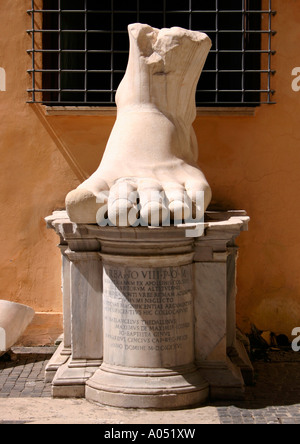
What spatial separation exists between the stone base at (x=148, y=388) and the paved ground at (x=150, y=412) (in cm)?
6

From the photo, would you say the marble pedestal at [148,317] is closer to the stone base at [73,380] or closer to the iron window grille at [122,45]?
the stone base at [73,380]

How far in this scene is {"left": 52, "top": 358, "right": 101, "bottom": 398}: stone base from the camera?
195 inches

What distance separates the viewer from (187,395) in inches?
187

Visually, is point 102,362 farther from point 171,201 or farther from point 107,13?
point 107,13

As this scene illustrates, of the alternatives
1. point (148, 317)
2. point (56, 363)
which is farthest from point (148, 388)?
point (56, 363)

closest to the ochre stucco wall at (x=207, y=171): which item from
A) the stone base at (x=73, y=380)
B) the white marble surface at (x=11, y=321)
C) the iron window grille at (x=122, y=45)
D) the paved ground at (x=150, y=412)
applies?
the iron window grille at (x=122, y=45)

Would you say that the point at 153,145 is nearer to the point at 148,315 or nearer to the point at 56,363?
the point at 148,315

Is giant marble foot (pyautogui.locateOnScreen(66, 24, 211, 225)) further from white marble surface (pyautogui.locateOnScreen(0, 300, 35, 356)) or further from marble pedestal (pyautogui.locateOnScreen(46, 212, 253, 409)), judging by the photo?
white marble surface (pyautogui.locateOnScreen(0, 300, 35, 356))

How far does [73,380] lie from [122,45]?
3711mm

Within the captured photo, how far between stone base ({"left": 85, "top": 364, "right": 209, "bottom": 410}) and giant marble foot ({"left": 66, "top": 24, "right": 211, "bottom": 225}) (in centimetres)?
104

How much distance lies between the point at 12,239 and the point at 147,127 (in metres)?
2.01

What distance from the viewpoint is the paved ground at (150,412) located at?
452 centimetres

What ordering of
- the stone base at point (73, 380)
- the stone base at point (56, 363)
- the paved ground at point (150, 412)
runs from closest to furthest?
the paved ground at point (150, 412)
the stone base at point (73, 380)
the stone base at point (56, 363)

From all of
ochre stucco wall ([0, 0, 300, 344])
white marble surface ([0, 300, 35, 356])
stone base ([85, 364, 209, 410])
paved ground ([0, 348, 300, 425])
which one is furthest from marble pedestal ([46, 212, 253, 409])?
ochre stucco wall ([0, 0, 300, 344])
